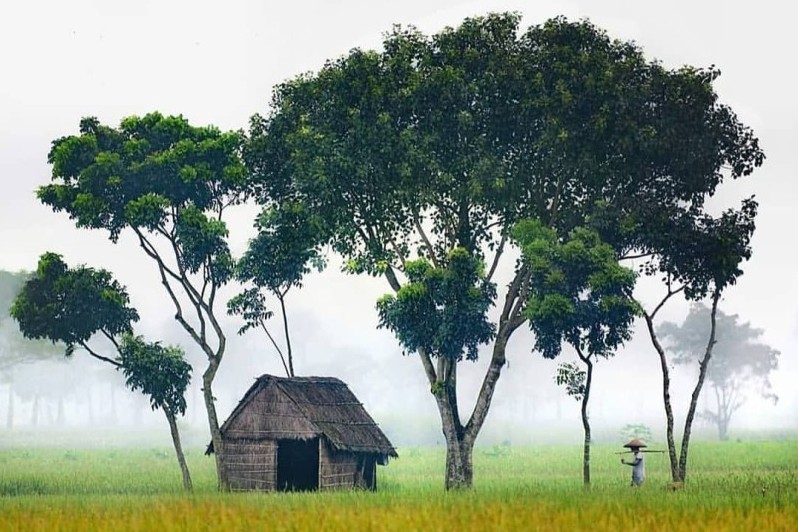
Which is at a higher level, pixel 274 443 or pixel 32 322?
pixel 32 322

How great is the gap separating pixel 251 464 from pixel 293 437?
2.23 m

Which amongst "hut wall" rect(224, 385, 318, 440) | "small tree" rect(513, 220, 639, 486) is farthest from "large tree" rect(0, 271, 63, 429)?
"small tree" rect(513, 220, 639, 486)

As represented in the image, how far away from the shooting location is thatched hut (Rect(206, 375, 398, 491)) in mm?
46625

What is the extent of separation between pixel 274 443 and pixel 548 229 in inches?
485

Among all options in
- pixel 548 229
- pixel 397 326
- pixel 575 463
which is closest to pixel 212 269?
pixel 397 326

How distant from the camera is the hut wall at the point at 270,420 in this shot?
153ft

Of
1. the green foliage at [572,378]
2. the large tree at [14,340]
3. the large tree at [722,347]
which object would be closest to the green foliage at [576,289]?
the green foliage at [572,378]

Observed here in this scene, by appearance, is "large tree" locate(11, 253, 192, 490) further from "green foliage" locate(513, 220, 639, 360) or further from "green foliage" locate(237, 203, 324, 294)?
"green foliage" locate(513, 220, 639, 360)

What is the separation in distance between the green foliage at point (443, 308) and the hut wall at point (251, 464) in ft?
20.9

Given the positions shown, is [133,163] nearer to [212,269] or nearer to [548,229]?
[212,269]

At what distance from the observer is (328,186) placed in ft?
156

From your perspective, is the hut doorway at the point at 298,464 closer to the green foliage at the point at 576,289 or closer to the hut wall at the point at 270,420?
the hut wall at the point at 270,420

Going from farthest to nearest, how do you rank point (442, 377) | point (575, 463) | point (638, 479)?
point (575, 463) < point (442, 377) < point (638, 479)

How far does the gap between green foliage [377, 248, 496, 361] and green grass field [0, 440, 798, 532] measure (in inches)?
204
